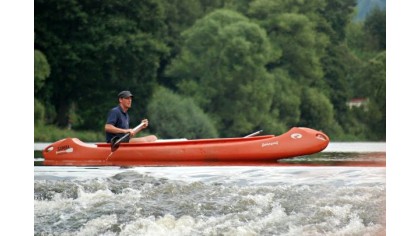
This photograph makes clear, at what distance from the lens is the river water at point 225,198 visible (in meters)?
11.4

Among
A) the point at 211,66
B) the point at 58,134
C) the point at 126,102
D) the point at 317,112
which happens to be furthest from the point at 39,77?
the point at 317,112

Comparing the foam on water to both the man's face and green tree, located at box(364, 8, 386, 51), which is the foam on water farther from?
green tree, located at box(364, 8, 386, 51)

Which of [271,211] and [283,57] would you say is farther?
[283,57]

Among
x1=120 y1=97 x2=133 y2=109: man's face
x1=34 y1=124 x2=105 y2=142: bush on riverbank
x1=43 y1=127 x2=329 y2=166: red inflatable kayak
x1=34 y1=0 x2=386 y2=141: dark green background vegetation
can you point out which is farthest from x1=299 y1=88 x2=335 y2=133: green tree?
x1=34 y1=124 x2=105 y2=142: bush on riverbank


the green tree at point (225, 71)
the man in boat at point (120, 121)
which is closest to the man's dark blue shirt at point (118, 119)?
the man in boat at point (120, 121)

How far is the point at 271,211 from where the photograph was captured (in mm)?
11438

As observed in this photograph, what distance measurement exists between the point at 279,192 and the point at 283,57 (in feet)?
5.12

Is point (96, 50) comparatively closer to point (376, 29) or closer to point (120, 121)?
point (120, 121)

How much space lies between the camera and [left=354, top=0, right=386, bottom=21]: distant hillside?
11648 millimetres

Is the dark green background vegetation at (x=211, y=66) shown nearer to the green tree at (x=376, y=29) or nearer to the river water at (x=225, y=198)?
the green tree at (x=376, y=29)

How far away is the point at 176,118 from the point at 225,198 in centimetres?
114

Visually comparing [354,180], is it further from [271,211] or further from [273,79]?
[273,79]

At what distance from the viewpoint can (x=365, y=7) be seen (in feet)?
39.0
